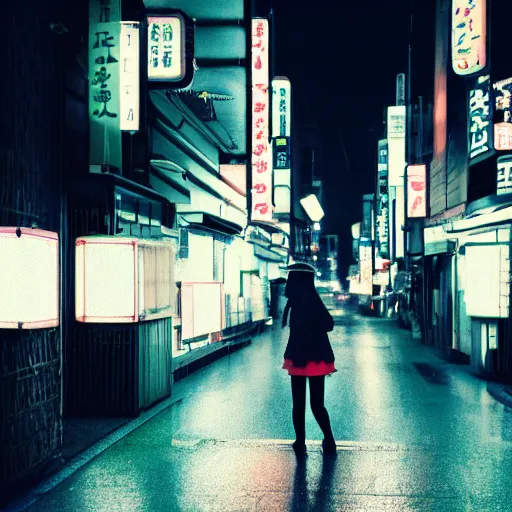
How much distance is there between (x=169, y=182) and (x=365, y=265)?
49823 millimetres

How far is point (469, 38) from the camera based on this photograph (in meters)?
18.0

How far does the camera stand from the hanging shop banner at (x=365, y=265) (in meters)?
62.0

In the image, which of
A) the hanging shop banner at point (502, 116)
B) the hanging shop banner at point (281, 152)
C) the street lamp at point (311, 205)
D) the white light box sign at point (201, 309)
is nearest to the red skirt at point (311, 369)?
the white light box sign at point (201, 309)

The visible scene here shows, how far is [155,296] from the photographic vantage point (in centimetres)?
1109

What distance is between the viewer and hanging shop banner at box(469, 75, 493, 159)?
17266mm

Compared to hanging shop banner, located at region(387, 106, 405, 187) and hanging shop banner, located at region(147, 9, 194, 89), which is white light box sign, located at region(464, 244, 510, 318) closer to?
hanging shop banner, located at region(147, 9, 194, 89)

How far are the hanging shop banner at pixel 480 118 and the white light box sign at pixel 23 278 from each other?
515 inches

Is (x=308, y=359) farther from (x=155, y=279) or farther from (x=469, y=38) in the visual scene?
(x=469, y=38)

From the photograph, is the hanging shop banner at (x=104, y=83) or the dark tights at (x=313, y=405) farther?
the hanging shop banner at (x=104, y=83)

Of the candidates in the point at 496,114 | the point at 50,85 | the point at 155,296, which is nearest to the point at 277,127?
the point at 496,114

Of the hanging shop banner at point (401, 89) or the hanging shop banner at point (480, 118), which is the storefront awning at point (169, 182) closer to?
the hanging shop banner at point (480, 118)

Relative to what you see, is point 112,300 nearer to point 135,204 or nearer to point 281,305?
point 135,204

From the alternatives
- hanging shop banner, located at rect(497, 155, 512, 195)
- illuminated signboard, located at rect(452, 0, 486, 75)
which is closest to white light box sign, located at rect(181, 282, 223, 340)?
hanging shop banner, located at rect(497, 155, 512, 195)

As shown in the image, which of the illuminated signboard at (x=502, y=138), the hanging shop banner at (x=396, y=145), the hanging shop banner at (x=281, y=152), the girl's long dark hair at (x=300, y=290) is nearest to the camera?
the girl's long dark hair at (x=300, y=290)
